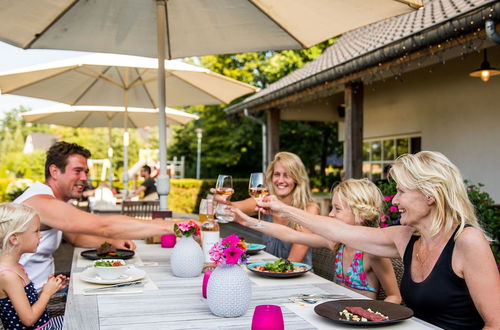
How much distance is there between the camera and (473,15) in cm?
473

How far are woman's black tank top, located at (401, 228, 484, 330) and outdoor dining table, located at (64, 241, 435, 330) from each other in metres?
0.22

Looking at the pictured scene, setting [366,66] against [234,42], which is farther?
[366,66]

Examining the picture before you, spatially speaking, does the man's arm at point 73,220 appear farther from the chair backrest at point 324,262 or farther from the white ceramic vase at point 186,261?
the chair backrest at point 324,262

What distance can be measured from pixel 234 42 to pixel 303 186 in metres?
1.58

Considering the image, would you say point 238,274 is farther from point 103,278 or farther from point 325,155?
point 325,155

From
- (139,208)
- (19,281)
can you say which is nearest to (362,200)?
(19,281)

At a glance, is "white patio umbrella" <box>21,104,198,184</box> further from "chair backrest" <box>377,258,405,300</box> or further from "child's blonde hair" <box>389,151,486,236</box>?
"child's blonde hair" <box>389,151,486,236</box>

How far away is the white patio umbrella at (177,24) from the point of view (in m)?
3.74

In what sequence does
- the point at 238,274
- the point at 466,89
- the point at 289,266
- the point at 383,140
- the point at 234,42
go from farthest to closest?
the point at 383,140 → the point at 466,89 → the point at 234,42 → the point at 289,266 → the point at 238,274

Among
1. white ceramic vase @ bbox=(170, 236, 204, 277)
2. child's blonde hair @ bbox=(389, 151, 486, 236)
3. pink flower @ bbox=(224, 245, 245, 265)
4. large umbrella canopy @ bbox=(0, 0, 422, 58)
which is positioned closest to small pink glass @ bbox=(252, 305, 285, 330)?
pink flower @ bbox=(224, 245, 245, 265)

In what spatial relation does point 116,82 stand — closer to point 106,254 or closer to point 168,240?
point 168,240

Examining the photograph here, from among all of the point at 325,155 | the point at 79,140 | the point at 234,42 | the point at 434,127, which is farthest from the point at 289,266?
the point at 79,140

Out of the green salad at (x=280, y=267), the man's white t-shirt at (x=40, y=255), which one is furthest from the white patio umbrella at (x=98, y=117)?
the green salad at (x=280, y=267)

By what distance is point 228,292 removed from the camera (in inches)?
74.4
